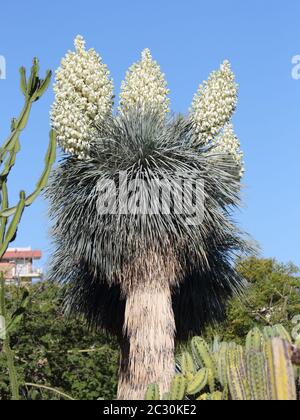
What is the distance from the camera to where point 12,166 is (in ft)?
21.6

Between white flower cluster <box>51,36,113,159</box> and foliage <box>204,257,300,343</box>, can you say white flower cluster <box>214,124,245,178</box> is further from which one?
foliage <box>204,257,300,343</box>

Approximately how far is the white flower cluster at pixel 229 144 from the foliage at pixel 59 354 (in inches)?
231

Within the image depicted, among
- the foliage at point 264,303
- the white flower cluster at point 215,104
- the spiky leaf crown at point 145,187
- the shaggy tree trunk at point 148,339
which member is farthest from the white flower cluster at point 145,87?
the foliage at point 264,303

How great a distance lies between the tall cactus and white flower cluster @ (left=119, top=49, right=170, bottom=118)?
16.9 feet

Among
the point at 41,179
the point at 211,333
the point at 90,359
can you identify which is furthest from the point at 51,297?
the point at 41,179

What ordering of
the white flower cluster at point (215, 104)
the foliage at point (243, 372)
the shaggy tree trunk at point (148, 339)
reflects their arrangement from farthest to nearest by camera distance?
the white flower cluster at point (215, 104)
the shaggy tree trunk at point (148, 339)
the foliage at point (243, 372)

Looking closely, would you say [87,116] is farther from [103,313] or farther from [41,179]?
[41,179]

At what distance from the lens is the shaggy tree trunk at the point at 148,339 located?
34.6 feet

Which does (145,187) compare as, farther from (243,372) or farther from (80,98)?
(243,372)

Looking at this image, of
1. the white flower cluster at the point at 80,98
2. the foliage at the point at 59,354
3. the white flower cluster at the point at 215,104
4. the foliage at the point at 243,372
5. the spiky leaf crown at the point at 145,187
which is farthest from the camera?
the foliage at the point at 59,354

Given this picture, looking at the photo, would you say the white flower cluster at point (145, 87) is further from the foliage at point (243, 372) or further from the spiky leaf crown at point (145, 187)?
the foliage at point (243, 372)

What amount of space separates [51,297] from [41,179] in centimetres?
1147

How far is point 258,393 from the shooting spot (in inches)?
240

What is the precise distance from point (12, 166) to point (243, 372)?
245 centimetres
